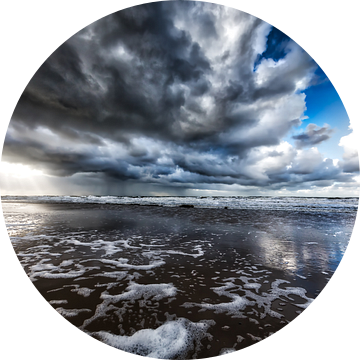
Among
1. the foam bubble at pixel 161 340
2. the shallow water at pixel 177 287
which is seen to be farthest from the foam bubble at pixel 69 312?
the foam bubble at pixel 161 340

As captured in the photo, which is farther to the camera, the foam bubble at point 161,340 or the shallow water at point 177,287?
the shallow water at point 177,287

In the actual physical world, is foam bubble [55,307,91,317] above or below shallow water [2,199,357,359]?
above

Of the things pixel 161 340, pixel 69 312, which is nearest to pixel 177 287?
pixel 161 340

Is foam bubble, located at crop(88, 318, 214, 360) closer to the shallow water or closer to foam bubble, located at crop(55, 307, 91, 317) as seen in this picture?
the shallow water

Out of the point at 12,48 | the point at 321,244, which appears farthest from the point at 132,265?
the point at 321,244

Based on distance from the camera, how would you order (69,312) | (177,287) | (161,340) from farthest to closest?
1. (177,287)
2. (69,312)
3. (161,340)

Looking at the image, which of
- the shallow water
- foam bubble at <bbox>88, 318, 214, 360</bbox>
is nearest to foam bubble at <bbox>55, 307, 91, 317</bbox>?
the shallow water

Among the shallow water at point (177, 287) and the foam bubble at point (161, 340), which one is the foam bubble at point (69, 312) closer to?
the shallow water at point (177, 287)

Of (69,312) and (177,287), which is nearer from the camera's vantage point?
(69,312)

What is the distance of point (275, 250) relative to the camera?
6.05 m

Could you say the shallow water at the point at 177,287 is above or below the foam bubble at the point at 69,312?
below

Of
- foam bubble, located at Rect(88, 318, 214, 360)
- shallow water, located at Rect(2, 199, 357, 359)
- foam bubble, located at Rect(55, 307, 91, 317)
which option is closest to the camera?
foam bubble, located at Rect(88, 318, 214, 360)

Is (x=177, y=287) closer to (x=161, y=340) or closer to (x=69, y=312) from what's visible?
(x=161, y=340)

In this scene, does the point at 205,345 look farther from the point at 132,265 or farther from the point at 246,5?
the point at 246,5
